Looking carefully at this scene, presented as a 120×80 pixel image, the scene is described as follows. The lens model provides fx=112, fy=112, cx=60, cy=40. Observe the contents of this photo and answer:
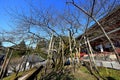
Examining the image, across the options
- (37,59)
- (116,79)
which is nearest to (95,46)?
(116,79)

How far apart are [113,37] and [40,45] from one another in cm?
631

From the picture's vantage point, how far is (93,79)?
497 cm

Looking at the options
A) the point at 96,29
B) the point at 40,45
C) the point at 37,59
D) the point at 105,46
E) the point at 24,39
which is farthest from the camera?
the point at 37,59

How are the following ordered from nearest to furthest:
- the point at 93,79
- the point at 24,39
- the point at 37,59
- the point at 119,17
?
→ the point at 93,79 < the point at 119,17 < the point at 24,39 < the point at 37,59

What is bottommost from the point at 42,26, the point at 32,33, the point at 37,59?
→ the point at 37,59

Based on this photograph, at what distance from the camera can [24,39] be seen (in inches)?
390

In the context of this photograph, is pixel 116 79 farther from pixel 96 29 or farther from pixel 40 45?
pixel 40 45

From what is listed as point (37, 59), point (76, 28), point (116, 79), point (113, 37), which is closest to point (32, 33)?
point (76, 28)

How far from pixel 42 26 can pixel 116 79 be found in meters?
7.12

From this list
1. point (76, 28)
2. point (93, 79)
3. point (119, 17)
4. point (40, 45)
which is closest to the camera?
point (93, 79)

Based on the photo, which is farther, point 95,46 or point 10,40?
point 95,46

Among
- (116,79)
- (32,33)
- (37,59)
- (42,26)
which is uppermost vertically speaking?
(42,26)

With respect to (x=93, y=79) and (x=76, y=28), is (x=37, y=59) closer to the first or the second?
(x=76, y=28)

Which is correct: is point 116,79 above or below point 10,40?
below
